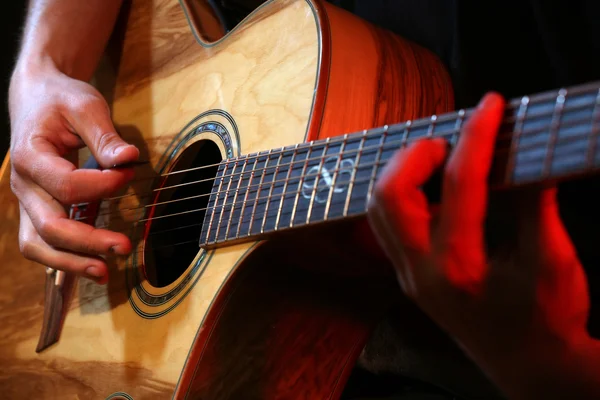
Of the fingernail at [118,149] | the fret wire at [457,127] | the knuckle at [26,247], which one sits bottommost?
the knuckle at [26,247]

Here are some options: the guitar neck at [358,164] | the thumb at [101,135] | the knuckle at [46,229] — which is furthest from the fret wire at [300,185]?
the knuckle at [46,229]

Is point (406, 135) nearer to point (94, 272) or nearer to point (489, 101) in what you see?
point (489, 101)

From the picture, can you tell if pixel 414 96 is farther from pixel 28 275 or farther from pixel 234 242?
pixel 28 275

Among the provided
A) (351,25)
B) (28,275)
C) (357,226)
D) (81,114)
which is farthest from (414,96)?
(28,275)

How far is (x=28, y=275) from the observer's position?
1.01 meters

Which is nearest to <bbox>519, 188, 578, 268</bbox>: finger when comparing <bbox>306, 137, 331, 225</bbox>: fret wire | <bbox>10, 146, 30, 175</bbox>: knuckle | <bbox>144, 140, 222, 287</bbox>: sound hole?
<bbox>306, 137, 331, 225</bbox>: fret wire

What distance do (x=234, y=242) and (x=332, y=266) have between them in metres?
0.12

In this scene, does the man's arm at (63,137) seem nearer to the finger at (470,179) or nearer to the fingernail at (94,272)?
the fingernail at (94,272)

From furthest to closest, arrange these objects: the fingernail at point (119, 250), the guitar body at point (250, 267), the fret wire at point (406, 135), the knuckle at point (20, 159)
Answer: the knuckle at point (20, 159) < the fingernail at point (119, 250) < the guitar body at point (250, 267) < the fret wire at point (406, 135)

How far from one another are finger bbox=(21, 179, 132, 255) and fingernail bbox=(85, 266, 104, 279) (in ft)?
0.08

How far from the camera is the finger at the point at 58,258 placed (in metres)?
0.83

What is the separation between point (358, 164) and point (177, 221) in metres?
0.43

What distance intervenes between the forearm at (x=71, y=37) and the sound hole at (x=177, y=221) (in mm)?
390

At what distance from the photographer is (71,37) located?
42.9 inches
